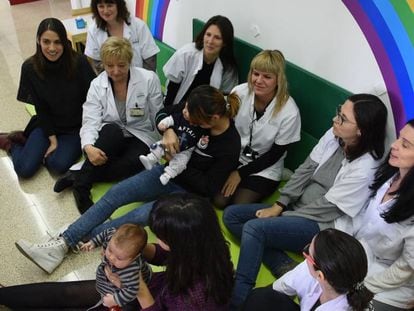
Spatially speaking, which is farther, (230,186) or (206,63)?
(206,63)

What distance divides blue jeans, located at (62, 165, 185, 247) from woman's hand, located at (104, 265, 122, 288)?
54 centimetres

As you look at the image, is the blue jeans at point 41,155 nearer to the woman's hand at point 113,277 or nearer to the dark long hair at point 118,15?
the dark long hair at point 118,15

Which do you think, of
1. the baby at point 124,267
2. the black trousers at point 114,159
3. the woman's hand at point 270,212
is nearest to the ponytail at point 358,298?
the baby at point 124,267

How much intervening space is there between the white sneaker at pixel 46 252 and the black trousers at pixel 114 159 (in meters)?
0.42

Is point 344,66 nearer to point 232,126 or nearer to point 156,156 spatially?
point 232,126

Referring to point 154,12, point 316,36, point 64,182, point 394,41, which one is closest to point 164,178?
point 64,182

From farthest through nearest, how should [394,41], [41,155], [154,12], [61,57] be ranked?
[154,12] < [41,155] < [61,57] < [394,41]

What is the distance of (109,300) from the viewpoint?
140 centimetres

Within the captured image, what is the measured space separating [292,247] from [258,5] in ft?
4.96

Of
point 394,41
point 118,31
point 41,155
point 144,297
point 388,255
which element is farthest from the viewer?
point 118,31

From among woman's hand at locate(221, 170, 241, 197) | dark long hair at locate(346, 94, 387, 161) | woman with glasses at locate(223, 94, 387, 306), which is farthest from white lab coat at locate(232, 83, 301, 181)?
dark long hair at locate(346, 94, 387, 161)

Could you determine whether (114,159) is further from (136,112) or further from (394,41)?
(394,41)

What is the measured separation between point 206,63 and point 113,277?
163cm

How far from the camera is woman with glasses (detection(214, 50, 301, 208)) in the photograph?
2.11 metres
